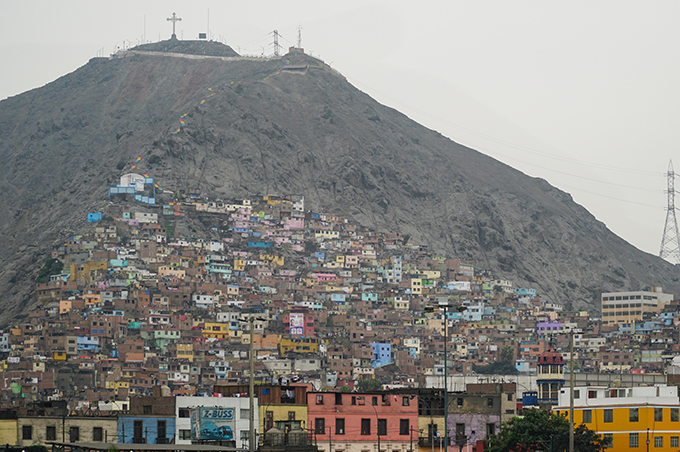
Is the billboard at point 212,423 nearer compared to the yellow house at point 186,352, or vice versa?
the billboard at point 212,423

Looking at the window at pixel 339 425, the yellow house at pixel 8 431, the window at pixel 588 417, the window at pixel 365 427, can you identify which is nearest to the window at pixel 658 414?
the window at pixel 588 417

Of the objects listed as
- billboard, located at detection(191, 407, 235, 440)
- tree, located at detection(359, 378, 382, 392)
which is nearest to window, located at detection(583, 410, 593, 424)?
billboard, located at detection(191, 407, 235, 440)

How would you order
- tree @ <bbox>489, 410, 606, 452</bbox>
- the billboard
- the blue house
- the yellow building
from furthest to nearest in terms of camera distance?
the yellow building
the billboard
the blue house
tree @ <bbox>489, 410, 606, 452</bbox>

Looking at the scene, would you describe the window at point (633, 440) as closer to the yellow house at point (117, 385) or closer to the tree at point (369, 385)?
the tree at point (369, 385)

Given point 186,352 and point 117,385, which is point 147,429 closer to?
point 117,385

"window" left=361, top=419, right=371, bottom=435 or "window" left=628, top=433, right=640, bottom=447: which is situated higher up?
"window" left=361, top=419, right=371, bottom=435

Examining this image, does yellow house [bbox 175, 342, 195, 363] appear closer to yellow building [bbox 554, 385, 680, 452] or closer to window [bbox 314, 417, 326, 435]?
yellow building [bbox 554, 385, 680, 452]

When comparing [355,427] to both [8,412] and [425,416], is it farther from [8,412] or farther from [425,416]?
[8,412]
